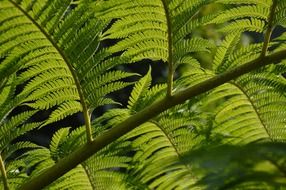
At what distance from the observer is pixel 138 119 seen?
138cm

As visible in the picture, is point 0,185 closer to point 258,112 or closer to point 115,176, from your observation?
point 115,176

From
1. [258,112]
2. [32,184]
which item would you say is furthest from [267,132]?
[32,184]

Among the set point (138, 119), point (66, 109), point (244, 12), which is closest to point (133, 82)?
point (138, 119)

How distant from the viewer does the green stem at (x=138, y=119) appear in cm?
136

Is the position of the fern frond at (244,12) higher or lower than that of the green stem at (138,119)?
higher

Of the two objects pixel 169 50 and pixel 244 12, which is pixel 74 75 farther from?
pixel 244 12

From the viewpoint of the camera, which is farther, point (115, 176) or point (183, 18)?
point (115, 176)

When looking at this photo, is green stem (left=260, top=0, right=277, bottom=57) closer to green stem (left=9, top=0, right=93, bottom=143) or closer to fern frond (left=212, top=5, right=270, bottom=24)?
fern frond (left=212, top=5, right=270, bottom=24)

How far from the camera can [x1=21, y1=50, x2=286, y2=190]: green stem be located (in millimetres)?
1360

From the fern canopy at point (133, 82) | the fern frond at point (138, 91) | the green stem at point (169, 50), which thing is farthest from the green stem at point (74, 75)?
the green stem at point (169, 50)

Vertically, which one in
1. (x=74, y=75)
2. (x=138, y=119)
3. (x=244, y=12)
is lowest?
(x=138, y=119)

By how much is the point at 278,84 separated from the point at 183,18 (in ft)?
1.05

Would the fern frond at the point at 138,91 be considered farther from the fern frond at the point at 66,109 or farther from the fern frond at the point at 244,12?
the fern frond at the point at 244,12

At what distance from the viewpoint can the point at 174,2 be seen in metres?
1.37
